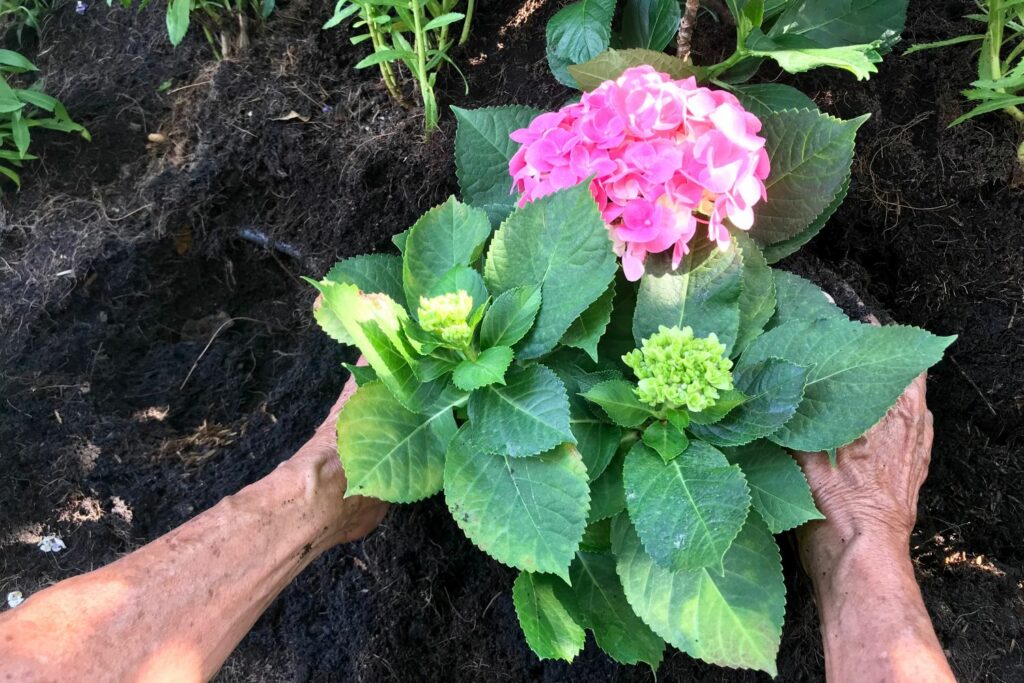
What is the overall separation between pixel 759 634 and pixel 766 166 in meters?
0.62

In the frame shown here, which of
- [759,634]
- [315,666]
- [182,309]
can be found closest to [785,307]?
[759,634]

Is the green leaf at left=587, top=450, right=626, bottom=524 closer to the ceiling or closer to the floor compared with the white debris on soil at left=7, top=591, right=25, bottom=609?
closer to the ceiling

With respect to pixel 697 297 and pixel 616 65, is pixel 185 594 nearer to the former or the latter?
pixel 697 297

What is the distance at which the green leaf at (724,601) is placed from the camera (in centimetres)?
95

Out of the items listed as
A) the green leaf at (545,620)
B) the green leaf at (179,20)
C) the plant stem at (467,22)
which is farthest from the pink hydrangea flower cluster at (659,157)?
the green leaf at (179,20)

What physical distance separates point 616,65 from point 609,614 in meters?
0.87

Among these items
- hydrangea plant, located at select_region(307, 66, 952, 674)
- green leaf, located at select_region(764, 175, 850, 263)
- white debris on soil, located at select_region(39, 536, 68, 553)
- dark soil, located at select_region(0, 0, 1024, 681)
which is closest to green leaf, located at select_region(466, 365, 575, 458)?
hydrangea plant, located at select_region(307, 66, 952, 674)

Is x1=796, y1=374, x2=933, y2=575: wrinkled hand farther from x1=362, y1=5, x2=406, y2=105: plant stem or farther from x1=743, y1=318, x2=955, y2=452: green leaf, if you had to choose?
x1=362, y1=5, x2=406, y2=105: plant stem

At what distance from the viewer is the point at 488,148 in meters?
1.30

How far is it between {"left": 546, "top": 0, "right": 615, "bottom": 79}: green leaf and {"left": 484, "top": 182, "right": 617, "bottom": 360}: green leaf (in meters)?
0.49

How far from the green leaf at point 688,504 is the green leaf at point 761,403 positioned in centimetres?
3

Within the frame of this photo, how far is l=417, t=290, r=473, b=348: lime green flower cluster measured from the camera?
2.99 ft

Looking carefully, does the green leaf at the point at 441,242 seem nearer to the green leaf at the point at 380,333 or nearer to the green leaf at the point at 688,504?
the green leaf at the point at 380,333

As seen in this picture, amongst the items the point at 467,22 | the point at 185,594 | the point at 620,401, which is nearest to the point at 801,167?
the point at 620,401
